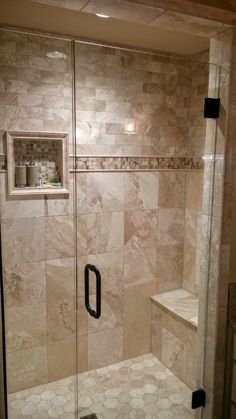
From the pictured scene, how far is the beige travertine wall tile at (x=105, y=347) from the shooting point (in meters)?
2.63

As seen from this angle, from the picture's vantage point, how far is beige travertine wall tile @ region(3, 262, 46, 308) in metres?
2.37

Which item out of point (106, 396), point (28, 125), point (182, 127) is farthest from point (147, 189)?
point (106, 396)

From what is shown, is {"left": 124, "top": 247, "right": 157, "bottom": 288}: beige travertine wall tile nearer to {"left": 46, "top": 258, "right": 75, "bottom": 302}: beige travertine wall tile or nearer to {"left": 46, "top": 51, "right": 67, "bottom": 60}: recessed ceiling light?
{"left": 46, "top": 258, "right": 75, "bottom": 302}: beige travertine wall tile

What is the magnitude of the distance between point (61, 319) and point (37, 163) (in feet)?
3.94

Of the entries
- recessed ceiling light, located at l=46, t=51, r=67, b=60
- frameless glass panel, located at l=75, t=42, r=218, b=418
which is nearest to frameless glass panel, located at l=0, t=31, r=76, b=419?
recessed ceiling light, located at l=46, t=51, r=67, b=60

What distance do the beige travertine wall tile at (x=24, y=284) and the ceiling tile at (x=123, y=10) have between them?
169 centimetres

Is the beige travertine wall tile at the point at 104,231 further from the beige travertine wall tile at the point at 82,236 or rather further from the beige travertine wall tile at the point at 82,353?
the beige travertine wall tile at the point at 82,353

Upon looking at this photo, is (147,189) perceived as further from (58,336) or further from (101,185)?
(58,336)

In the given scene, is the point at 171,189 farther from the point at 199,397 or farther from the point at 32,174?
the point at 199,397

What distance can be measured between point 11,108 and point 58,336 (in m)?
1.70

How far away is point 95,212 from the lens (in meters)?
2.54

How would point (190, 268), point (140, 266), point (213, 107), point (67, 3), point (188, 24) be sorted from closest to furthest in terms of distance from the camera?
point (67, 3)
point (188, 24)
point (213, 107)
point (140, 266)
point (190, 268)

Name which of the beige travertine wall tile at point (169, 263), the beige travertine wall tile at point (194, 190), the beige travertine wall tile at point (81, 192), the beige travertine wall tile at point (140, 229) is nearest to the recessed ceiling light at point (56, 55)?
the beige travertine wall tile at point (81, 192)

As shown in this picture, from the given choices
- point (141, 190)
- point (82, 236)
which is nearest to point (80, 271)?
point (82, 236)
